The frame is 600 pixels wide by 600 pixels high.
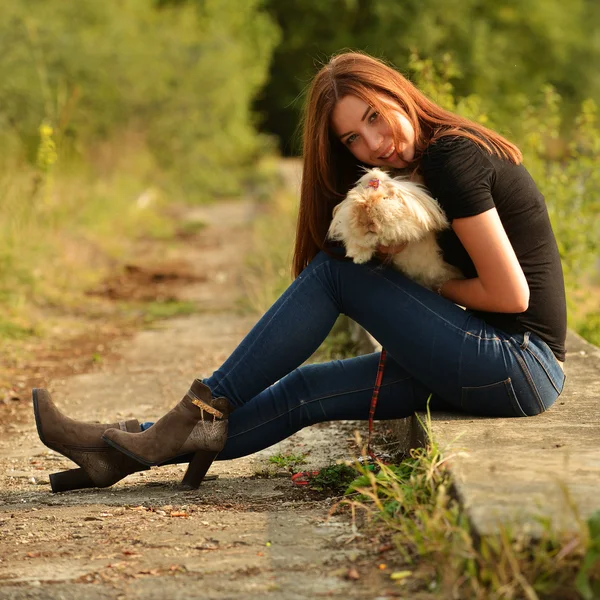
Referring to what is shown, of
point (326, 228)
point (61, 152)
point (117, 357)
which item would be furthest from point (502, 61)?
point (326, 228)

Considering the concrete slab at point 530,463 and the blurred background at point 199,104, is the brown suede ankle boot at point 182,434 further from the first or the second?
the blurred background at point 199,104

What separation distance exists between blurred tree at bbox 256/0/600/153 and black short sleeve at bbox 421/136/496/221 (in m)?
22.4

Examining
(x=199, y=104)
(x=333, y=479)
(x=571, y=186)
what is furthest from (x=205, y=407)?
(x=199, y=104)

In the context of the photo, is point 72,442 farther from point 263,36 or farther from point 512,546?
point 263,36

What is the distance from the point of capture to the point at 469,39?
1041 inches

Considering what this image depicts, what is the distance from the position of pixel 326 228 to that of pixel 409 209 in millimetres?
501

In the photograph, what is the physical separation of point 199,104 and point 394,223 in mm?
15112

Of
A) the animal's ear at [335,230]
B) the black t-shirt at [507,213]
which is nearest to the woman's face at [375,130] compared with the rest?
the black t-shirt at [507,213]

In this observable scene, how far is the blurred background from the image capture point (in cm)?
621

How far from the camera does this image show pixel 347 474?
3.41 metres

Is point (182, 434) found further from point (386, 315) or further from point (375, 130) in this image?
point (375, 130)

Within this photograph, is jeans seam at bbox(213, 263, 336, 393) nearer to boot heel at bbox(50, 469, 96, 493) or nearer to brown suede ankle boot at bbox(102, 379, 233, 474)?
brown suede ankle boot at bbox(102, 379, 233, 474)

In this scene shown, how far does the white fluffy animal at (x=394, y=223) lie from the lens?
297 cm

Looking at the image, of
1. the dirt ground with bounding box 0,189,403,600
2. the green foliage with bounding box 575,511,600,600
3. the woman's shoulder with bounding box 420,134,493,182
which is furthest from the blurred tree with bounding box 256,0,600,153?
the green foliage with bounding box 575,511,600,600
